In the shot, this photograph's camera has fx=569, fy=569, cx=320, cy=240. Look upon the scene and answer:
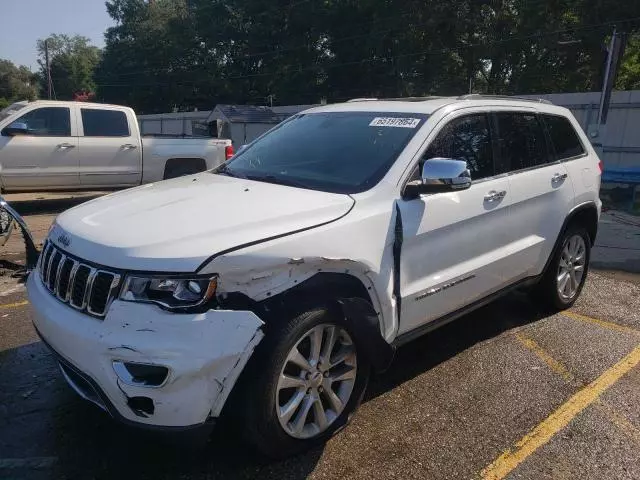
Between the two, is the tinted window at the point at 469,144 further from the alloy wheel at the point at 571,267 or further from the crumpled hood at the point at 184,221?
the alloy wheel at the point at 571,267

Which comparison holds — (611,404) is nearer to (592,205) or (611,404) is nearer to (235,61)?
(592,205)

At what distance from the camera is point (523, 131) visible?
14.6 feet

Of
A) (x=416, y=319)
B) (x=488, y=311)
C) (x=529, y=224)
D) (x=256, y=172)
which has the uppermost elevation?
(x=256, y=172)

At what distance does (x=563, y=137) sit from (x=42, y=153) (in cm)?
853

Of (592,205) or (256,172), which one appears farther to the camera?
(592,205)

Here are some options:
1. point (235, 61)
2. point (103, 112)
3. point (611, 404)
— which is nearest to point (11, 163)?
point (103, 112)

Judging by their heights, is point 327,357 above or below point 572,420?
above

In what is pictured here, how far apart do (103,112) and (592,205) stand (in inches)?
344

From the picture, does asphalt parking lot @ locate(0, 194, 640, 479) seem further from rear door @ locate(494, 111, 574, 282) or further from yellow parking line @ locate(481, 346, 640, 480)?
rear door @ locate(494, 111, 574, 282)

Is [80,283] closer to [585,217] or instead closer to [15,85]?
[585,217]

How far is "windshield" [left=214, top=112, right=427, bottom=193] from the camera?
11.1 ft

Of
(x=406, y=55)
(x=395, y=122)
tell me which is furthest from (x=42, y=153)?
(x=406, y=55)

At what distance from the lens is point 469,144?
3.89 metres

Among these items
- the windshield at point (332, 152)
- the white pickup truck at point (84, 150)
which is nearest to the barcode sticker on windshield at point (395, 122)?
the windshield at point (332, 152)
